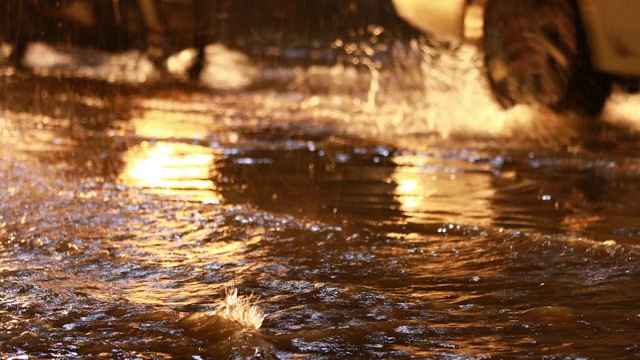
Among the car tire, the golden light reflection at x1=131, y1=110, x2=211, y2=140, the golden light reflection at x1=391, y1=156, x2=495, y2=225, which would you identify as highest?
the car tire

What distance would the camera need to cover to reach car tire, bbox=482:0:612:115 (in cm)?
768

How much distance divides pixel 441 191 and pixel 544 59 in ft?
9.28

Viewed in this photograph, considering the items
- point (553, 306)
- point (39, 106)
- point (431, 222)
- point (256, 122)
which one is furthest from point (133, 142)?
point (553, 306)

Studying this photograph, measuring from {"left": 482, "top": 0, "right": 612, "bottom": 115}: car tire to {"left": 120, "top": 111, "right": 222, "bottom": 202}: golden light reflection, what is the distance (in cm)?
242

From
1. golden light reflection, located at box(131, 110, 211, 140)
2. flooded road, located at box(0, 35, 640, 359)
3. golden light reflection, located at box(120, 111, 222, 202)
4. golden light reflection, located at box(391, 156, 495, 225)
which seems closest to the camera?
flooded road, located at box(0, 35, 640, 359)

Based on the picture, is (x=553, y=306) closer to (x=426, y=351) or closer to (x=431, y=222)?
(x=426, y=351)

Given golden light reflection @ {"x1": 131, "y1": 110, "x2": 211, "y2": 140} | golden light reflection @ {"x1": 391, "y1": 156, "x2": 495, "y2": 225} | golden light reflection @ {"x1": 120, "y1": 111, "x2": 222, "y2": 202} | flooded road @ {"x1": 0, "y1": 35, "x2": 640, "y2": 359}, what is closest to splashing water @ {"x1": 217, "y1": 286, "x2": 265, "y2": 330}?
flooded road @ {"x1": 0, "y1": 35, "x2": 640, "y2": 359}

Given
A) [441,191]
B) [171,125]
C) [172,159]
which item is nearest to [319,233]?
[441,191]

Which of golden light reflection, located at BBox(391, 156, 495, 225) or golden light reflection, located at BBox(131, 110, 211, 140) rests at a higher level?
golden light reflection, located at BBox(131, 110, 211, 140)

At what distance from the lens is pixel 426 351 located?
9.71ft

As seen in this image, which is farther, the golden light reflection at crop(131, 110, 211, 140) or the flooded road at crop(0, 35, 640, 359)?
the golden light reflection at crop(131, 110, 211, 140)

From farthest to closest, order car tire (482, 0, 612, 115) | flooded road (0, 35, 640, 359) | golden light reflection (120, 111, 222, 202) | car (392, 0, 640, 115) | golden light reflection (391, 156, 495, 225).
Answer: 1. car tire (482, 0, 612, 115)
2. car (392, 0, 640, 115)
3. golden light reflection (120, 111, 222, 202)
4. golden light reflection (391, 156, 495, 225)
5. flooded road (0, 35, 640, 359)

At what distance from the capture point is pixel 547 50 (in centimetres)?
775

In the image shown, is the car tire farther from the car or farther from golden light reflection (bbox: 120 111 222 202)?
golden light reflection (bbox: 120 111 222 202)
